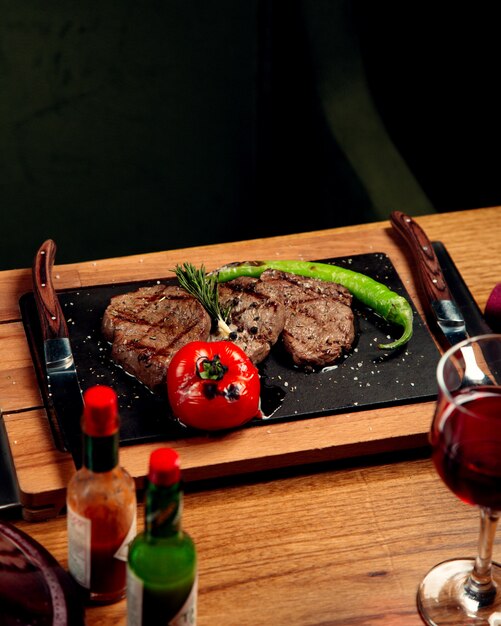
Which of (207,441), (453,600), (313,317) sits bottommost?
(453,600)

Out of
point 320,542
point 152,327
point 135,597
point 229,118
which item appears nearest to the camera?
point 135,597

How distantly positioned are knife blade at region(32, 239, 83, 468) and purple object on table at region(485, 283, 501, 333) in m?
0.89

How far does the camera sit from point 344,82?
10.8ft

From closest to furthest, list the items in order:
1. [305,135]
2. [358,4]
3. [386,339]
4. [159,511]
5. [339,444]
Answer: [159,511], [339,444], [386,339], [358,4], [305,135]

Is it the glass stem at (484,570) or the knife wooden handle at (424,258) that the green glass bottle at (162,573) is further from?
the knife wooden handle at (424,258)

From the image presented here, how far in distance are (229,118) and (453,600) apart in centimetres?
255

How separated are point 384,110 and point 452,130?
0.24m

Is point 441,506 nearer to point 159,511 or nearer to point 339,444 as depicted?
point 339,444

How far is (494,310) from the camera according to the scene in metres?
2.06

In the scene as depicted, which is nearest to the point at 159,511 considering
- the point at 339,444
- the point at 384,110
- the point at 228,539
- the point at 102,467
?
the point at 102,467

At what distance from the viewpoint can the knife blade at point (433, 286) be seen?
199cm

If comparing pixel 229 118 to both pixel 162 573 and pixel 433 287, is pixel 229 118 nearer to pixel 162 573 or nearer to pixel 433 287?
pixel 433 287

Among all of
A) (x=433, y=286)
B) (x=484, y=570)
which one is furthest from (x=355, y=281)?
(x=484, y=570)

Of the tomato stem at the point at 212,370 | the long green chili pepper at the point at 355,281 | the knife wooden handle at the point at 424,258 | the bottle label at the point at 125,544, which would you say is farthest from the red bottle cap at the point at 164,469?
the knife wooden handle at the point at 424,258
